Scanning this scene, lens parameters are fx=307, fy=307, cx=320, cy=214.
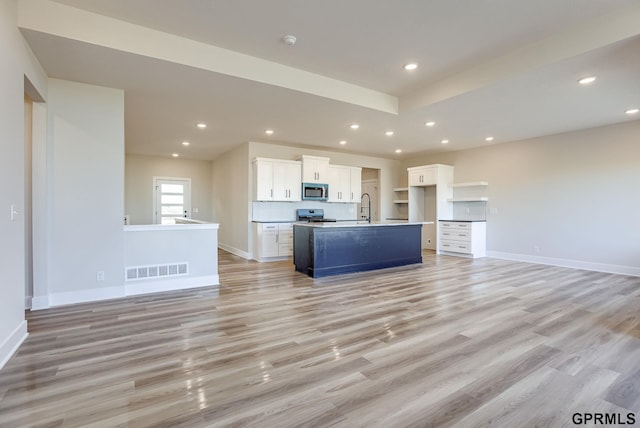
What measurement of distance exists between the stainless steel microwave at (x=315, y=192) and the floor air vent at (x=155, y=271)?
348 cm

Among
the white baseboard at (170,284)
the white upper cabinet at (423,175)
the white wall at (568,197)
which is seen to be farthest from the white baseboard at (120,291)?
the white wall at (568,197)

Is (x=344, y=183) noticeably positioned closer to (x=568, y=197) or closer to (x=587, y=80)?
(x=568, y=197)

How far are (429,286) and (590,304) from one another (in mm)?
1822

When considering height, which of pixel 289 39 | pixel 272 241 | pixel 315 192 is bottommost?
pixel 272 241

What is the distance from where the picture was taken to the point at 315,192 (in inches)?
290

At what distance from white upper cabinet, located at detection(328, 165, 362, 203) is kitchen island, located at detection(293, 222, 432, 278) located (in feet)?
7.16

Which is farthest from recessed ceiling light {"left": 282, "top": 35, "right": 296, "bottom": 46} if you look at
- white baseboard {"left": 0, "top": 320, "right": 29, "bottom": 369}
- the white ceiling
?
white baseboard {"left": 0, "top": 320, "right": 29, "bottom": 369}

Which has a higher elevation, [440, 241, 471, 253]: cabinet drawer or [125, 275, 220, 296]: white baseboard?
[440, 241, 471, 253]: cabinet drawer

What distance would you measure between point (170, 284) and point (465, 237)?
20.3 feet

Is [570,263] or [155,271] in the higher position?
[155,271]

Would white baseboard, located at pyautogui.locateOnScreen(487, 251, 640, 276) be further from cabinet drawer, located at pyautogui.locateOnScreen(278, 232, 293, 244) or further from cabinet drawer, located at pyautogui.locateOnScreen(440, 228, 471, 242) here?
cabinet drawer, located at pyautogui.locateOnScreen(278, 232, 293, 244)

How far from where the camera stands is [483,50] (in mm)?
3447

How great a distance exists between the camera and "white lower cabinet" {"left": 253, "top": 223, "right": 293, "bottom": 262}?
6.61 metres

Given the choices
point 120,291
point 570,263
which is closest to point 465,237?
point 570,263
